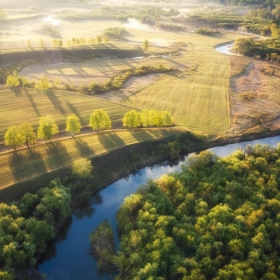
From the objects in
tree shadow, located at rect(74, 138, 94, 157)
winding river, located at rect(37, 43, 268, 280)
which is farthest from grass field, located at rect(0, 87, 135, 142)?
winding river, located at rect(37, 43, 268, 280)

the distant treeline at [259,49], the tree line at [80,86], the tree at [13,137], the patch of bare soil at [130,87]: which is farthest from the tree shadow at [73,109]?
the distant treeline at [259,49]

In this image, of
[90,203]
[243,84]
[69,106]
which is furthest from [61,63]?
[90,203]

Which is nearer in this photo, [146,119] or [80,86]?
[146,119]

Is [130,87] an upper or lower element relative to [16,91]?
lower

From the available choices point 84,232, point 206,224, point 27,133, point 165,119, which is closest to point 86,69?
point 165,119

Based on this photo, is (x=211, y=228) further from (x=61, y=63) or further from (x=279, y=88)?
(x=61, y=63)

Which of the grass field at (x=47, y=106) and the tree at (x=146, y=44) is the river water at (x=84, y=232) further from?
the tree at (x=146, y=44)

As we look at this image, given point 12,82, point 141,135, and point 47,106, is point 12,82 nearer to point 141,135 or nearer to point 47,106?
point 47,106

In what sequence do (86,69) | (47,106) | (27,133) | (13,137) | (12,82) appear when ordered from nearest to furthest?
(13,137), (27,133), (47,106), (12,82), (86,69)
